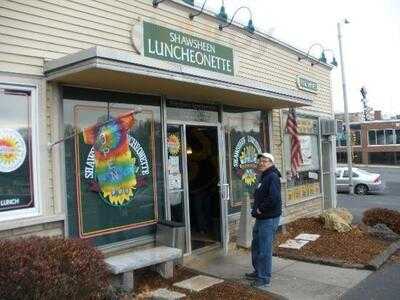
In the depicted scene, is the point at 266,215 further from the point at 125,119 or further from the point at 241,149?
the point at 241,149

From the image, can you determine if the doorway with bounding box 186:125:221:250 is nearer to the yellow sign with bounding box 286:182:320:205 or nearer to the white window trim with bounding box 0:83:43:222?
the yellow sign with bounding box 286:182:320:205

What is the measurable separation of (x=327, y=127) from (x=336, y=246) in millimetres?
5195

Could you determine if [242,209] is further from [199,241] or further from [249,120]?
[249,120]

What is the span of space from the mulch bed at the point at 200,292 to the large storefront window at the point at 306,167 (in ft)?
16.9

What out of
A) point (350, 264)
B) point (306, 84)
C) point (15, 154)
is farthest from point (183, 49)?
point (306, 84)

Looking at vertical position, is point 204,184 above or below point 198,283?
above

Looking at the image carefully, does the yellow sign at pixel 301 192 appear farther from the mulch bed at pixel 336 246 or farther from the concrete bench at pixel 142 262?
the concrete bench at pixel 142 262

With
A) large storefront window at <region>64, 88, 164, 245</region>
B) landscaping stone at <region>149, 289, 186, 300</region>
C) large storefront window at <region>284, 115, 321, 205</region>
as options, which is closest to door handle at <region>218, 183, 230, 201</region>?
large storefront window at <region>64, 88, 164, 245</region>

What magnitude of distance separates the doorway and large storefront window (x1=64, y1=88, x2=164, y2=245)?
1537 mm

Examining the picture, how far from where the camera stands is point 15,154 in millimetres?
6062

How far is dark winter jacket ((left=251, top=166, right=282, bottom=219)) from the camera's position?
709cm

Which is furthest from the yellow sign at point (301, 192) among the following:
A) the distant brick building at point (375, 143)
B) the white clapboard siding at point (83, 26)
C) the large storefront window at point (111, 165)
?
the distant brick building at point (375, 143)

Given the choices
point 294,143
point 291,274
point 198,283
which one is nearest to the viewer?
point 198,283

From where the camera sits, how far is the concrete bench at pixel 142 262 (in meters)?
6.32
